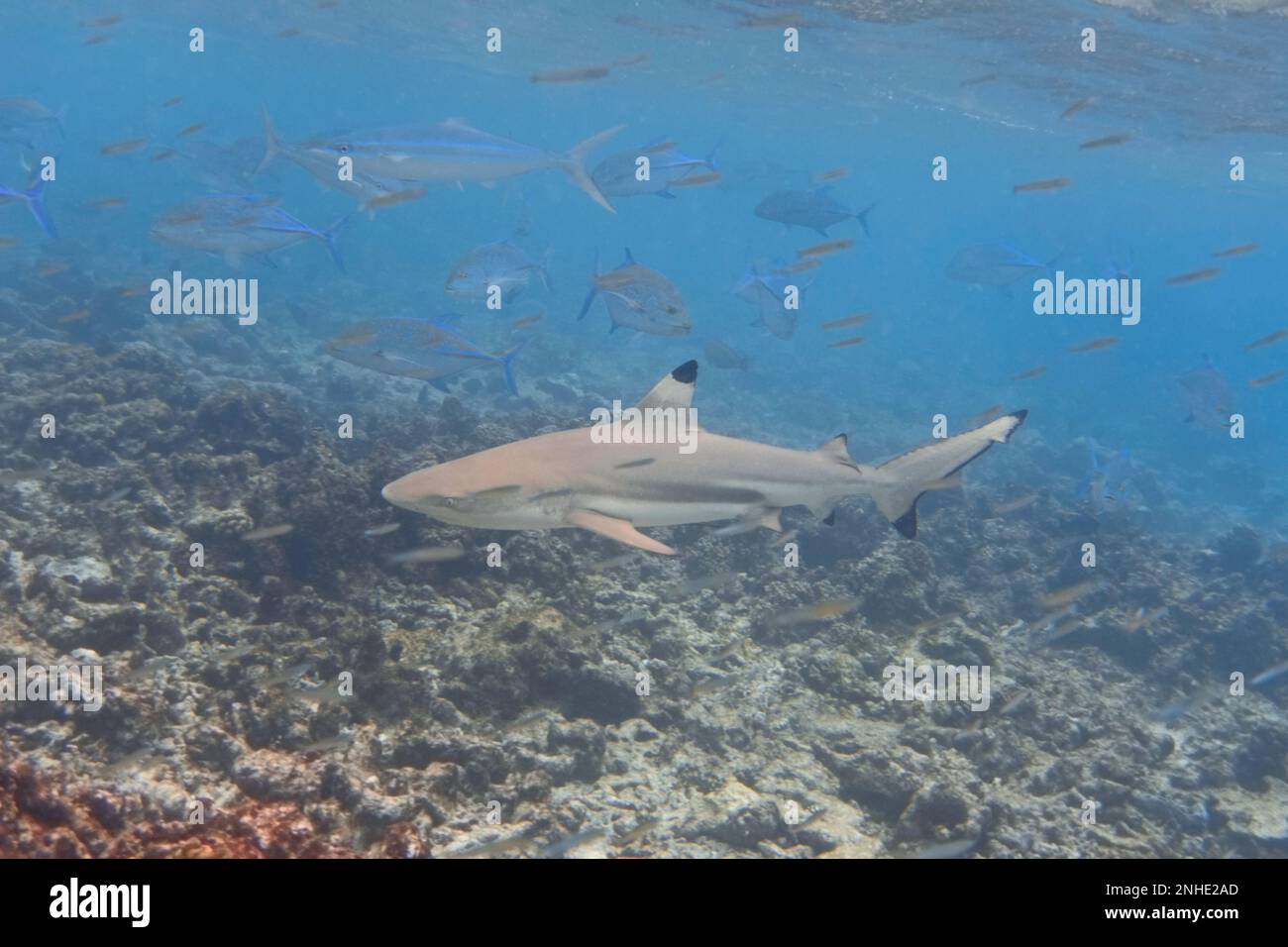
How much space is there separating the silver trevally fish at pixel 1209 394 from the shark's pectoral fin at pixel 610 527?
12634 mm

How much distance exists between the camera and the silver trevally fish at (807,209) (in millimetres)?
13859

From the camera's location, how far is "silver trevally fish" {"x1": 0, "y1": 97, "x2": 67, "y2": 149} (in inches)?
591

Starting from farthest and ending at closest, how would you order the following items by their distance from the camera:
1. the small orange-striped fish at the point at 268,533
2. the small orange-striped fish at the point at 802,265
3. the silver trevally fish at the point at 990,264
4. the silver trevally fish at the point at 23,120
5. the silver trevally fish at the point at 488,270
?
the silver trevally fish at the point at 23,120
the silver trevally fish at the point at 990,264
the small orange-striped fish at the point at 802,265
the silver trevally fish at the point at 488,270
the small orange-striped fish at the point at 268,533

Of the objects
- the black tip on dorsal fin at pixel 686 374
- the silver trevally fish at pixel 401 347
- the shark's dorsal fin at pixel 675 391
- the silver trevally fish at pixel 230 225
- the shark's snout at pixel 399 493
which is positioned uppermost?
the silver trevally fish at pixel 230 225

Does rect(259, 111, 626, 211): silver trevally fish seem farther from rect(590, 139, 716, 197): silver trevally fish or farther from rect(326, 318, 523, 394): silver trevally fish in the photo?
rect(326, 318, 523, 394): silver trevally fish

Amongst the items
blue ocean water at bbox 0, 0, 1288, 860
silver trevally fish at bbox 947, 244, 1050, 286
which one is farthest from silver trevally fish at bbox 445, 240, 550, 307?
silver trevally fish at bbox 947, 244, 1050, 286

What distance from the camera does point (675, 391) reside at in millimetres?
5168

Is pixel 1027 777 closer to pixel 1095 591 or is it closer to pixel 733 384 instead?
pixel 1095 591

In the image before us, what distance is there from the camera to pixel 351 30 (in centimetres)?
4450

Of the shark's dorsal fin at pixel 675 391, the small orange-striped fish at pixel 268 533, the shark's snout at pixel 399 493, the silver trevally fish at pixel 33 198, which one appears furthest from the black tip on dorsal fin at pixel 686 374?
the silver trevally fish at pixel 33 198

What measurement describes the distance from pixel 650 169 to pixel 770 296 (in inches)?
112

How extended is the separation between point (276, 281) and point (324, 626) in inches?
1105

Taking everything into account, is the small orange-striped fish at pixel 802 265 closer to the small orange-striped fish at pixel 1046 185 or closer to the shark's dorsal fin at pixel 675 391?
the small orange-striped fish at pixel 1046 185
